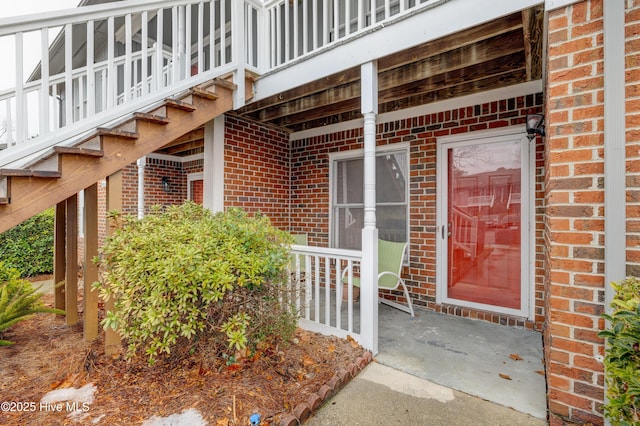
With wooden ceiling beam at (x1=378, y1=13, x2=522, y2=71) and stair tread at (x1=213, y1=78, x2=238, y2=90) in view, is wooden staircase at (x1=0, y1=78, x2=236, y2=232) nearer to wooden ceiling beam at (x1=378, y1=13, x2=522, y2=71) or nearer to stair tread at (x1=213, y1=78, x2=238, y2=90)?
stair tread at (x1=213, y1=78, x2=238, y2=90)

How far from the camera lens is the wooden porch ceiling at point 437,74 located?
2.25 m

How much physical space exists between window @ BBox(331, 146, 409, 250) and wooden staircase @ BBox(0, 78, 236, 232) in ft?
6.56

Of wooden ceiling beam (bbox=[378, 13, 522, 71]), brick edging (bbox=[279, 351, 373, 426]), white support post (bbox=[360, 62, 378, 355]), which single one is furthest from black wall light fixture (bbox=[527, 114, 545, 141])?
brick edging (bbox=[279, 351, 373, 426])

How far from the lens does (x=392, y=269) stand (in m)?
3.62

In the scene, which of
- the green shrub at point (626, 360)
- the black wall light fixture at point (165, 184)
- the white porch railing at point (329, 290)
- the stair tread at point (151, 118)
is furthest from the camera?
the black wall light fixture at point (165, 184)

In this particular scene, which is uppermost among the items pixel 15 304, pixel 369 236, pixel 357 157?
pixel 357 157

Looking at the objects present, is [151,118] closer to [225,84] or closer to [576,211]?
[225,84]

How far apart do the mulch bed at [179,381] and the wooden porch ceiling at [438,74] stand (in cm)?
247

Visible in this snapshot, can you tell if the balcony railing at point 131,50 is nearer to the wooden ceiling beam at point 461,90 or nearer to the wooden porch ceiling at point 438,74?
the wooden porch ceiling at point 438,74

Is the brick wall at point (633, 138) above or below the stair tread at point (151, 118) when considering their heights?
below

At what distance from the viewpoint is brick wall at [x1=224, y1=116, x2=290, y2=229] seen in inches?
153

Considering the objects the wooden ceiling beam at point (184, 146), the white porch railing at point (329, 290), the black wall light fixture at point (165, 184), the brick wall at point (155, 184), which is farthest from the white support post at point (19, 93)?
the black wall light fixture at point (165, 184)

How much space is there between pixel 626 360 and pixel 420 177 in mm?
2779

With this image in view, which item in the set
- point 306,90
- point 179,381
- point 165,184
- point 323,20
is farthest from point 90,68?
point 165,184
